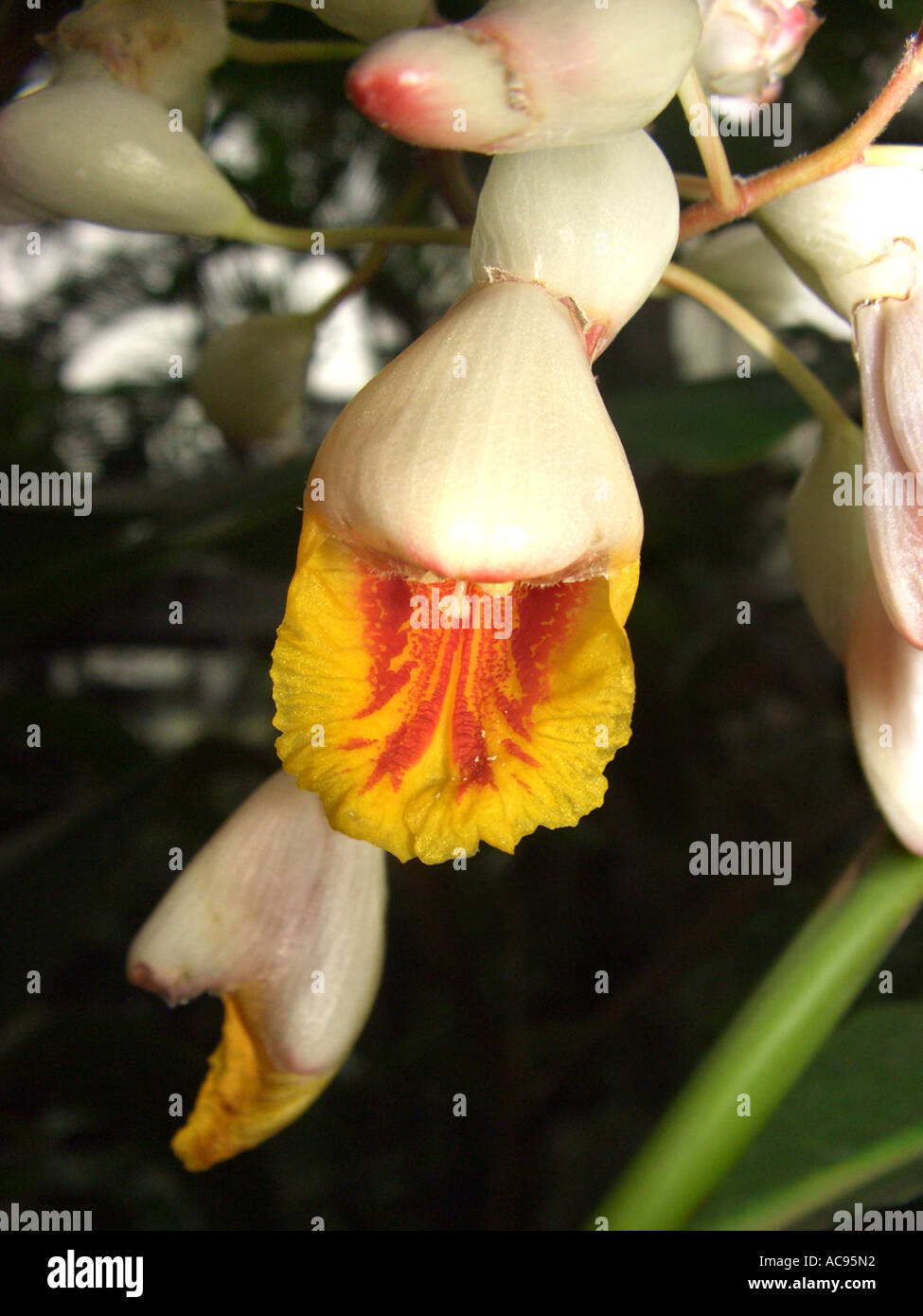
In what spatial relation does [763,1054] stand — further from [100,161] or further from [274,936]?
[100,161]

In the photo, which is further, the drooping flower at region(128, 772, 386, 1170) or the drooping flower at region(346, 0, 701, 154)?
the drooping flower at region(128, 772, 386, 1170)

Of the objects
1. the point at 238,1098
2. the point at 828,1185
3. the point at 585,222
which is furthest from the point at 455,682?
the point at 828,1185

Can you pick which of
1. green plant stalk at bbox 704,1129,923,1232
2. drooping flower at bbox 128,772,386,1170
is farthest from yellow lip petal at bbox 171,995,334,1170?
green plant stalk at bbox 704,1129,923,1232

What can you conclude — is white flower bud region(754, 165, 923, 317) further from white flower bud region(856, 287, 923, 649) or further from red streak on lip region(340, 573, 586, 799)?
red streak on lip region(340, 573, 586, 799)

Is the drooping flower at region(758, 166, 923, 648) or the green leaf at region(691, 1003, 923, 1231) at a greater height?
the drooping flower at region(758, 166, 923, 648)

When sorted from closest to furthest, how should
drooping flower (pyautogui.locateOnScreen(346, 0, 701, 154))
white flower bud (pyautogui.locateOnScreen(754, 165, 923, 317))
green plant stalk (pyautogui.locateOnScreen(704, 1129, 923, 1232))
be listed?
drooping flower (pyautogui.locateOnScreen(346, 0, 701, 154)), white flower bud (pyautogui.locateOnScreen(754, 165, 923, 317)), green plant stalk (pyautogui.locateOnScreen(704, 1129, 923, 1232))

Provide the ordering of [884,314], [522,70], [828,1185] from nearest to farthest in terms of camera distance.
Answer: [522,70], [884,314], [828,1185]
